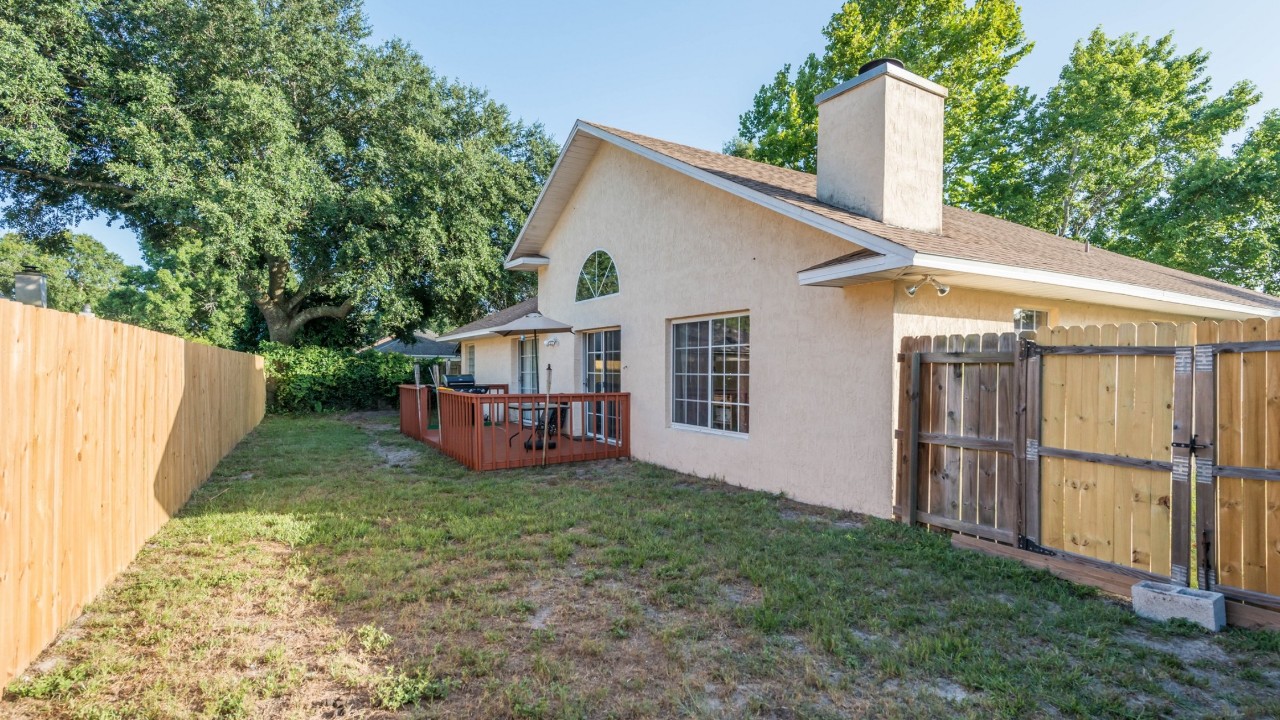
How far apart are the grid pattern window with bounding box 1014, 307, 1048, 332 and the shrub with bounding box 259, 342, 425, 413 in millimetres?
18295

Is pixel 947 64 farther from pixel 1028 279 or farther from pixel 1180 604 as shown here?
pixel 1180 604

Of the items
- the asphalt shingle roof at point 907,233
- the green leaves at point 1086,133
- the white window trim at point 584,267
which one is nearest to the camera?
the asphalt shingle roof at point 907,233

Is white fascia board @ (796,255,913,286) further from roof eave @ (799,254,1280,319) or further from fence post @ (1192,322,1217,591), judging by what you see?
fence post @ (1192,322,1217,591)

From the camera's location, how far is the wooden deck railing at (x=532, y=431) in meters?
8.76

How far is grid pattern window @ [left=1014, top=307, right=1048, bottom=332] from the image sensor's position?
6.69 meters

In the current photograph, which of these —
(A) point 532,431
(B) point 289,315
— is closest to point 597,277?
→ (A) point 532,431

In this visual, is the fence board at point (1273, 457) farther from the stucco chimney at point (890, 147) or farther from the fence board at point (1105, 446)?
the stucco chimney at point (890, 147)

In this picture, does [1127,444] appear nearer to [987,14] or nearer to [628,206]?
[628,206]

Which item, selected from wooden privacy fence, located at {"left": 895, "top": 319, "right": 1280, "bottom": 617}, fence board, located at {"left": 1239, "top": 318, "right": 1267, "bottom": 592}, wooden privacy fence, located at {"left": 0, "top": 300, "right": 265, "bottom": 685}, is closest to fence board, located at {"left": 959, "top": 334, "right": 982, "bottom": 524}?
wooden privacy fence, located at {"left": 895, "top": 319, "right": 1280, "bottom": 617}

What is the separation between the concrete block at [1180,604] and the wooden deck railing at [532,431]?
22.8 feet

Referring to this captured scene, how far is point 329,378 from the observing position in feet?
61.7

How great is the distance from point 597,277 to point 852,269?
20.6 feet

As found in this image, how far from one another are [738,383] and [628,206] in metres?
4.00

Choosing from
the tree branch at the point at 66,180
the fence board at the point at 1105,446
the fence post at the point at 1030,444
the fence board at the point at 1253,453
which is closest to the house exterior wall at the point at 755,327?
the fence post at the point at 1030,444
